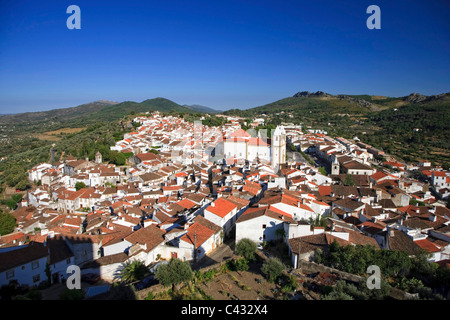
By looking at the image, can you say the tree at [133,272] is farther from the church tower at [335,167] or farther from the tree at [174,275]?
the church tower at [335,167]

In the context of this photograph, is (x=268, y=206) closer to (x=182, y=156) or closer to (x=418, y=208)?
(x=418, y=208)

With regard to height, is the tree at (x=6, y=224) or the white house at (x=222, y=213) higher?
the white house at (x=222, y=213)

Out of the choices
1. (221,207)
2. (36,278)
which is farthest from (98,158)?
(36,278)

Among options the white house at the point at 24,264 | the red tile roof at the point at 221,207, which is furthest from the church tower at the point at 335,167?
the white house at the point at 24,264

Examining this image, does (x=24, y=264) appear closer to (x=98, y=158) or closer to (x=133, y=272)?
(x=133, y=272)

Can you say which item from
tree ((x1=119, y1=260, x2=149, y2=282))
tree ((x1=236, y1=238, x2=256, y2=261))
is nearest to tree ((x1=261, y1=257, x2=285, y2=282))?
tree ((x1=236, y1=238, x2=256, y2=261))
